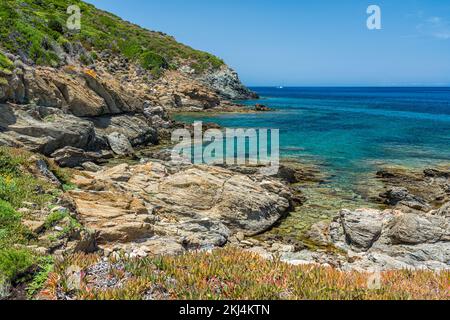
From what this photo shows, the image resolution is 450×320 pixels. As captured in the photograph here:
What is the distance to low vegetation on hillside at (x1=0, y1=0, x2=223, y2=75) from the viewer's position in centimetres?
4194

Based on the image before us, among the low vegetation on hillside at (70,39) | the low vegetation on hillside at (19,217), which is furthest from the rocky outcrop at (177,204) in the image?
the low vegetation on hillside at (70,39)

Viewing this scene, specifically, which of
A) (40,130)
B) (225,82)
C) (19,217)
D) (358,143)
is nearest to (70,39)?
(40,130)

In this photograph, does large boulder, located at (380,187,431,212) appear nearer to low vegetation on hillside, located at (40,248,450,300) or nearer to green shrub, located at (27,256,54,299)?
low vegetation on hillside, located at (40,248,450,300)

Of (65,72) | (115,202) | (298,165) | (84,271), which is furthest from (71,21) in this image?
(84,271)

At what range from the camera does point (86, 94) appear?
35094 millimetres

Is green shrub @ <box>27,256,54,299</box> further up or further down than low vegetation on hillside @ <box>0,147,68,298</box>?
further down

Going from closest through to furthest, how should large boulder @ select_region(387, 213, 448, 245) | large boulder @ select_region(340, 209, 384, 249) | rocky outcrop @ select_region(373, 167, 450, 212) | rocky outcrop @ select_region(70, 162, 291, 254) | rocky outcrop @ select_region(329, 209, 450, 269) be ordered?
rocky outcrop @ select_region(70, 162, 291, 254)
rocky outcrop @ select_region(329, 209, 450, 269)
large boulder @ select_region(387, 213, 448, 245)
large boulder @ select_region(340, 209, 384, 249)
rocky outcrop @ select_region(373, 167, 450, 212)

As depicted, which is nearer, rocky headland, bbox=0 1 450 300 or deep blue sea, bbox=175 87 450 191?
rocky headland, bbox=0 1 450 300

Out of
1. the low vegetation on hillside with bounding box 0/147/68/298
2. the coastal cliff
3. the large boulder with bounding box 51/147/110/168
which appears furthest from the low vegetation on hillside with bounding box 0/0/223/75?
the low vegetation on hillside with bounding box 0/147/68/298

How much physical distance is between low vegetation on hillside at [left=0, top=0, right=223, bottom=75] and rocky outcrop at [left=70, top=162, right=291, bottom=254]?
28309 mm

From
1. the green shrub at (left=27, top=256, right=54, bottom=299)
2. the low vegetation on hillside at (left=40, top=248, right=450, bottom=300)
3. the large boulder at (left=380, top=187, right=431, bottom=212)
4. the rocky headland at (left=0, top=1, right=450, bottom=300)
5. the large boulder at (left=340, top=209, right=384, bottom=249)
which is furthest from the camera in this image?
the large boulder at (left=380, top=187, right=431, bottom=212)

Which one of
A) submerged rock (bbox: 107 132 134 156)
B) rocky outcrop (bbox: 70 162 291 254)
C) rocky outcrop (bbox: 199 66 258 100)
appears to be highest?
rocky outcrop (bbox: 199 66 258 100)

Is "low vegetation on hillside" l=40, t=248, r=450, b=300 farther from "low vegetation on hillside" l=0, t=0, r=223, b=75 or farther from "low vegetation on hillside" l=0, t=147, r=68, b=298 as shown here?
"low vegetation on hillside" l=0, t=0, r=223, b=75

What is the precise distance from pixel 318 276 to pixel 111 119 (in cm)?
3429
